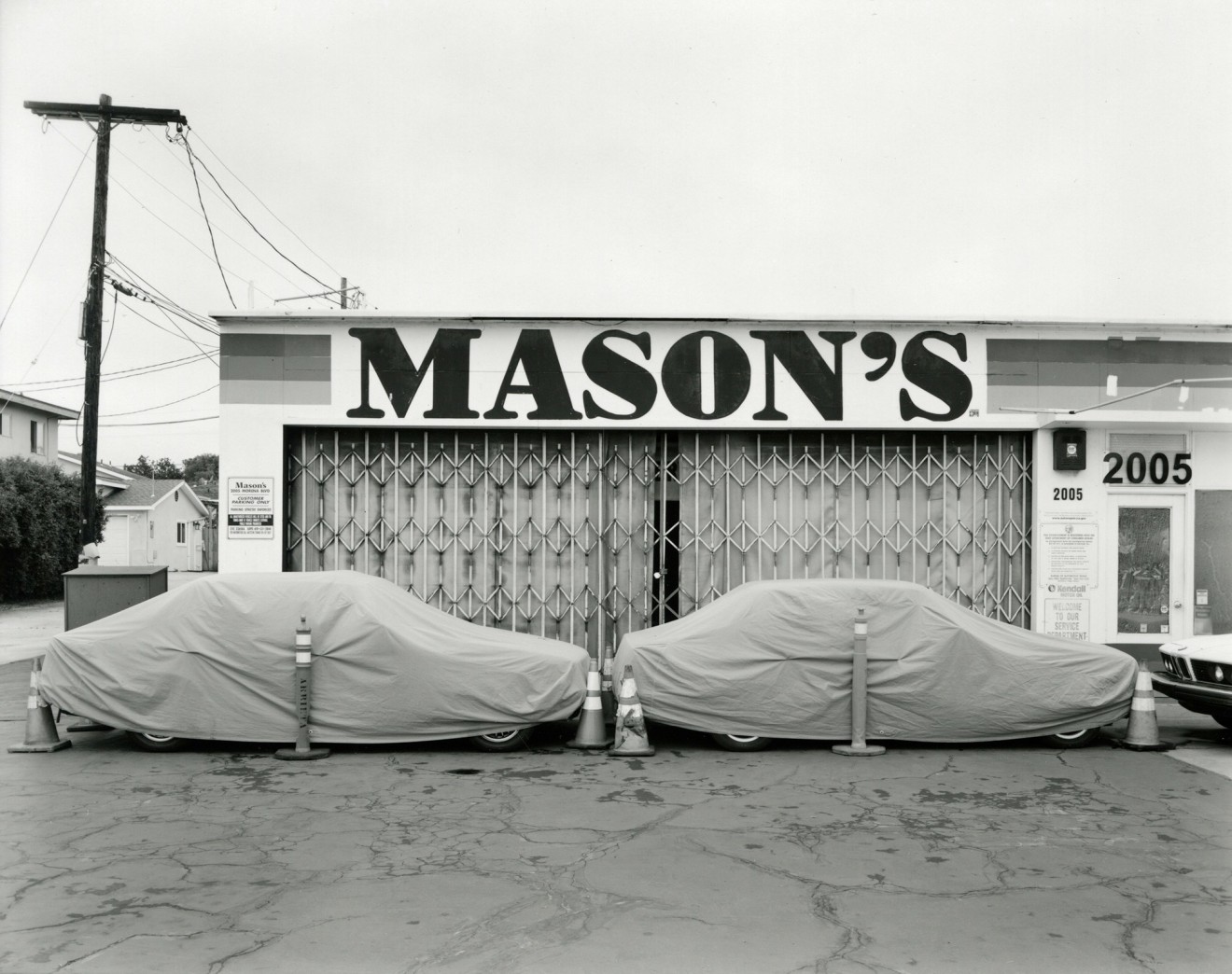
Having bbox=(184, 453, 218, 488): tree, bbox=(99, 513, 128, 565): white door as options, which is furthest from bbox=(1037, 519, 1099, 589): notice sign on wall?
bbox=(184, 453, 218, 488): tree

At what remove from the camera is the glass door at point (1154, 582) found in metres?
12.1

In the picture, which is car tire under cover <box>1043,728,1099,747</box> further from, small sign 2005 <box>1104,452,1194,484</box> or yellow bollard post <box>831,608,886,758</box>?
small sign 2005 <box>1104,452,1194,484</box>

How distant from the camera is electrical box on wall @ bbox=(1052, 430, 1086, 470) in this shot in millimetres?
11992

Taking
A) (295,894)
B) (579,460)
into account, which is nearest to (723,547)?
(579,460)

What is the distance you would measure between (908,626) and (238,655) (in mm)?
5361

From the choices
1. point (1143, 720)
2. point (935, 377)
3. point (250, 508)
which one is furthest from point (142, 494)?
point (1143, 720)

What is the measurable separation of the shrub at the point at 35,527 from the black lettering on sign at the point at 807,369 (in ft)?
61.8

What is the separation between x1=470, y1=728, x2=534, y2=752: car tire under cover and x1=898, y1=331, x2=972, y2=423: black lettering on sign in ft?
22.1

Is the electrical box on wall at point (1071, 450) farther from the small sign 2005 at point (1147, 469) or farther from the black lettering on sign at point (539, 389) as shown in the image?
the black lettering on sign at point (539, 389)

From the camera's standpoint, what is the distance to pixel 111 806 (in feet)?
20.6

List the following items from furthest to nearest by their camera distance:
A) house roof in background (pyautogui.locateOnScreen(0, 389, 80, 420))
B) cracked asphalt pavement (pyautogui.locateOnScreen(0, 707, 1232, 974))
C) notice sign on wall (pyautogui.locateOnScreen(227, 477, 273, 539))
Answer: house roof in background (pyautogui.locateOnScreen(0, 389, 80, 420)) → notice sign on wall (pyautogui.locateOnScreen(227, 477, 273, 539)) → cracked asphalt pavement (pyautogui.locateOnScreen(0, 707, 1232, 974))

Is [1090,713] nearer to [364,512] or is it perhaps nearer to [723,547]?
[723,547]

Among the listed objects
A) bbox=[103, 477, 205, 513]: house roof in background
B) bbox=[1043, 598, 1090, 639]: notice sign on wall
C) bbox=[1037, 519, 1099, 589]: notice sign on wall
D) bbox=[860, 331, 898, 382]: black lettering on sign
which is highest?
bbox=[860, 331, 898, 382]: black lettering on sign

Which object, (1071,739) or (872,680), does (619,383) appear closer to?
(872,680)
